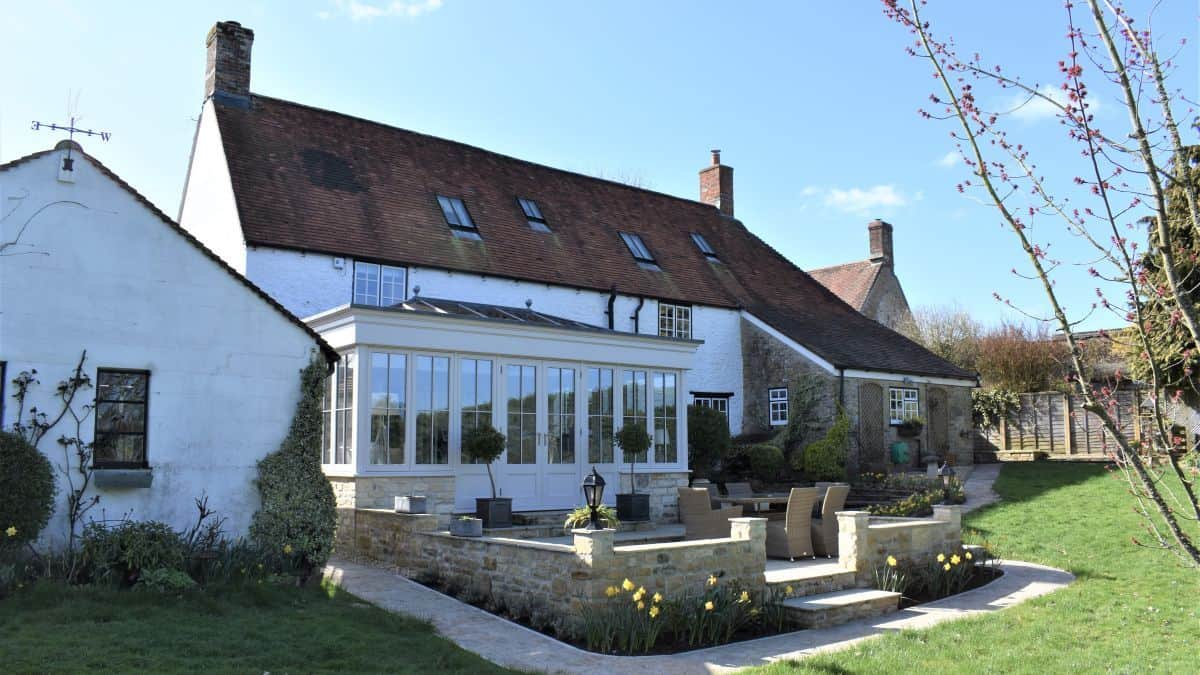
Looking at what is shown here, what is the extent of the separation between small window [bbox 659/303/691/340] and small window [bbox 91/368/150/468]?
1398 centimetres

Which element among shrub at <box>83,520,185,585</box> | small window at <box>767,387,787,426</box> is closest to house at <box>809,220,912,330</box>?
small window at <box>767,387,787,426</box>

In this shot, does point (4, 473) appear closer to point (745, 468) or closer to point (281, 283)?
point (281, 283)

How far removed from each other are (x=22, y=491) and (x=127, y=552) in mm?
1284

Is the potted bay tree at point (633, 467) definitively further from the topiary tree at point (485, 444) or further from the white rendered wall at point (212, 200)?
the white rendered wall at point (212, 200)

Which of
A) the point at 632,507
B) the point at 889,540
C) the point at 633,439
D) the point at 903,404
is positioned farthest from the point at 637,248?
the point at 889,540

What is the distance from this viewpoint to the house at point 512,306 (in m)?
14.4

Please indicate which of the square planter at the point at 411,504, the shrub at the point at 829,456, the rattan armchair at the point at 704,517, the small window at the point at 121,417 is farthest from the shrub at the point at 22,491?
the shrub at the point at 829,456

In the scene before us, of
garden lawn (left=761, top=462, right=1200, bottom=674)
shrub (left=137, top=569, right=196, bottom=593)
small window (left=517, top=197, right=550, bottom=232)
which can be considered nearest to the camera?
garden lawn (left=761, top=462, right=1200, bottom=674)

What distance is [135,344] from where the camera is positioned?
1109 centimetres

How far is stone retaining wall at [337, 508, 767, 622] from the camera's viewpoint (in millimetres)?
9555

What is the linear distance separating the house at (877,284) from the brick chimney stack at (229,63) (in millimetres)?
25328

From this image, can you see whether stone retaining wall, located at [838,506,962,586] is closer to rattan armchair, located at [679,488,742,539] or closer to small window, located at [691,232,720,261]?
rattan armchair, located at [679,488,742,539]

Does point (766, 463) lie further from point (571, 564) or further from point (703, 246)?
point (571, 564)

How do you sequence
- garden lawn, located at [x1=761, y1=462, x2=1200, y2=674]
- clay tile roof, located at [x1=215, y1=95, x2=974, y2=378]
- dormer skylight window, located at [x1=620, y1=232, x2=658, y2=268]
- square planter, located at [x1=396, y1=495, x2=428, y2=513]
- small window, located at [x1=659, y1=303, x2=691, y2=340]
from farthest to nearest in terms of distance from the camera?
dormer skylight window, located at [x1=620, y1=232, x2=658, y2=268] < small window, located at [x1=659, y1=303, x2=691, y2=340] < clay tile roof, located at [x1=215, y1=95, x2=974, y2=378] < square planter, located at [x1=396, y1=495, x2=428, y2=513] < garden lawn, located at [x1=761, y1=462, x2=1200, y2=674]
